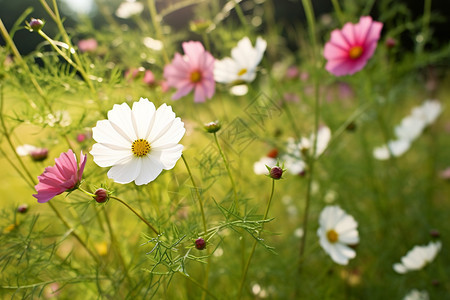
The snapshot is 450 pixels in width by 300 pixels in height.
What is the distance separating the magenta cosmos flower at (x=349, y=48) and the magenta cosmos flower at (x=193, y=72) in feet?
0.76

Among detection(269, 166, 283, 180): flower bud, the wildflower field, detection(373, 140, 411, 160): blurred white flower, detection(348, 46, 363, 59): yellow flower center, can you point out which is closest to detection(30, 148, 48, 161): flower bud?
the wildflower field

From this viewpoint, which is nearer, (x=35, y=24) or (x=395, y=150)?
(x=35, y=24)

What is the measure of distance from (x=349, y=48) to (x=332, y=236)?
0.37 metres

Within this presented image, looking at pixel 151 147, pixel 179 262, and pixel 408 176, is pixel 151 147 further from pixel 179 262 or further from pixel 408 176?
pixel 408 176

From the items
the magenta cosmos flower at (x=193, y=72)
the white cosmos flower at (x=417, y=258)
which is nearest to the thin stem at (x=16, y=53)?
the magenta cosmos flower at (x=193, y=72)

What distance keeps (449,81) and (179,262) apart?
285cm

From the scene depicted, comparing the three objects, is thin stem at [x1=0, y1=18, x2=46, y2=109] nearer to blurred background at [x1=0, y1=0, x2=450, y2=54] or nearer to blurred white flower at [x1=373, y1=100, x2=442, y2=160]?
blurred background at [x1=0, y1=0, x2=450, y2=54]

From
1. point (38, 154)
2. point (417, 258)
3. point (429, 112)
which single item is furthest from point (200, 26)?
point (429, 112)

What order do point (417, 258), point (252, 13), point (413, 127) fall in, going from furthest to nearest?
1. point (252, 13)
2. point (413, 127)
3. point (417, 258)

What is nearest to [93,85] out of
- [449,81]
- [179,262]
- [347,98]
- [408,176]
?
[179,262]

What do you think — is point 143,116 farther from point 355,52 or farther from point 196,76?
point 355,52

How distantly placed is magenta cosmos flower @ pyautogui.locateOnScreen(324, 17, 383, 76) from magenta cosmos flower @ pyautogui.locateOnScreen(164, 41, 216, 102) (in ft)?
0.76

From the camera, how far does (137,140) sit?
0.52 meters

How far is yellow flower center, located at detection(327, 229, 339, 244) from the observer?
2.58 ft
